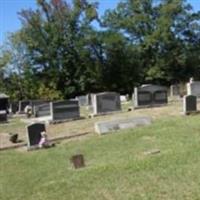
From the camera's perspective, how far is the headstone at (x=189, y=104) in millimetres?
22516

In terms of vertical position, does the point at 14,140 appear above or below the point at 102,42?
below

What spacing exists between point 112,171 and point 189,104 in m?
13.0

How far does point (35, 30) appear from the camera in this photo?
5788 cm

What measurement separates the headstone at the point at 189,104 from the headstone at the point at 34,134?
7500 millimetres

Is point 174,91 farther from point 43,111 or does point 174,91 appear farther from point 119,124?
point 119,124

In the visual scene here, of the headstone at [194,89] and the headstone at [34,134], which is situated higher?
the headstone at [194,89]

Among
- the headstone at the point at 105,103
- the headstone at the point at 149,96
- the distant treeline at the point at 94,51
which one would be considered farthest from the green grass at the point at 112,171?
the distant treeline at the point at 94,51

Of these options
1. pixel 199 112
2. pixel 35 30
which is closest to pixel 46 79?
pixel 35 30

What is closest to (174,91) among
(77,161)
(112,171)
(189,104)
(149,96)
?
(149,96)

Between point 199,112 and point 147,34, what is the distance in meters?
38.6

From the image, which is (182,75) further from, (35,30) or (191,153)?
(191,153)

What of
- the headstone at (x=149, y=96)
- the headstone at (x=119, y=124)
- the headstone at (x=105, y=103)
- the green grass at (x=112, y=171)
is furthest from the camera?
the headstone at (x=149, y=96)

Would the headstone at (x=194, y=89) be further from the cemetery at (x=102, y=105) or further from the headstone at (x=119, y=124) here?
the headstone at (x=119, y=124)

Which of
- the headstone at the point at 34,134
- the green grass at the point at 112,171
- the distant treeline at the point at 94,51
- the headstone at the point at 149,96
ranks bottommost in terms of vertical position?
the green grass at the point at 112,171
